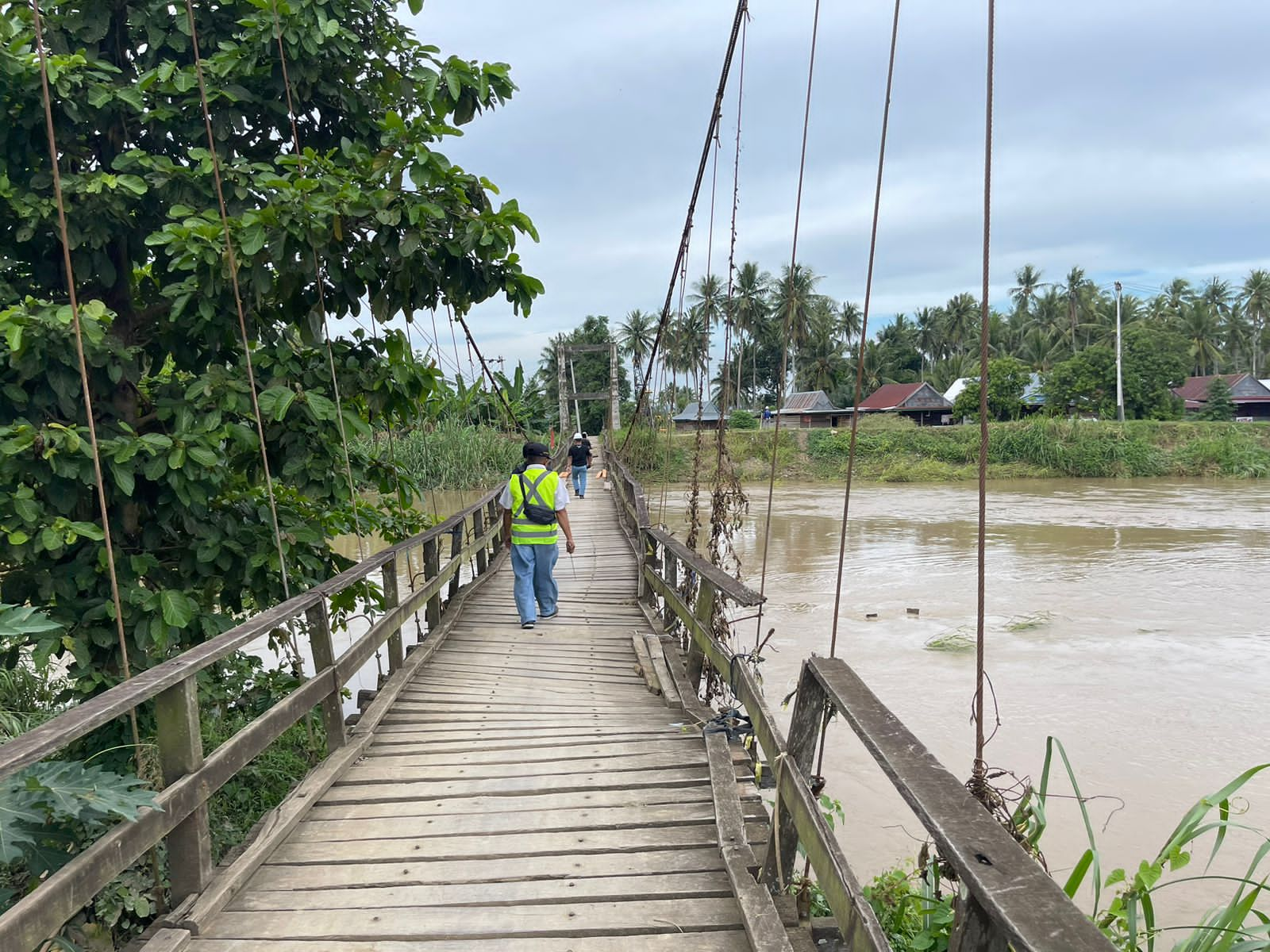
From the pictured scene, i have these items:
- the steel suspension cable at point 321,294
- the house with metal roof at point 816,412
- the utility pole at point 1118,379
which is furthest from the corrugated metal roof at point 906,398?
the steel suspension cable at point 321,294

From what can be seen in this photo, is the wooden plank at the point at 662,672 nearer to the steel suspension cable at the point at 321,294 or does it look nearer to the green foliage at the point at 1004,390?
the steel suspension cable at the point at 321,294

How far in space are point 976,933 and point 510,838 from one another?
1703 mm

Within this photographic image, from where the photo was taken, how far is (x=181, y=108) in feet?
11.3

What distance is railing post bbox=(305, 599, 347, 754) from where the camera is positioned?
3221 millimetres

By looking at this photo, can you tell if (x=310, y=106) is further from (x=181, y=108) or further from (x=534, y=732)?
(x=534, y=732)

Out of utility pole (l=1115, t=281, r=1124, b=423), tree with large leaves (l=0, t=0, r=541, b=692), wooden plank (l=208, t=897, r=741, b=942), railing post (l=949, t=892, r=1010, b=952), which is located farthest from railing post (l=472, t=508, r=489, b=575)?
utility pole (l=1115, t=281, r=1124, b=423)

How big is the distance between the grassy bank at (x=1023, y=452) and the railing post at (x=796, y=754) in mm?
24579

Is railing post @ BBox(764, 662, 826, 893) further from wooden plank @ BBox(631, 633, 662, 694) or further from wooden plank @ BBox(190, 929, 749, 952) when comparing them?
wooden plank @ BBox(631, 633, 662, 694)

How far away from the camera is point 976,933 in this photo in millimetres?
1256

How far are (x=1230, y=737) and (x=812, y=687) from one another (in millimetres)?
5774

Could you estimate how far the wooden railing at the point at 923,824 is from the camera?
3.59 ft

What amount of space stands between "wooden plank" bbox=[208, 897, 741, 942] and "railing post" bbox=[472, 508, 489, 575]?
17.7 feet

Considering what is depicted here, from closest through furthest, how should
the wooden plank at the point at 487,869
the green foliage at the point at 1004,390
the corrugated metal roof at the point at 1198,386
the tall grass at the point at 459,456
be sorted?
the wooden plank at the point at 487,869
the tall grass at the point at 459,456
the green foliage at the point at 1004,390
the corrugated metal roof at the point at 1198,386

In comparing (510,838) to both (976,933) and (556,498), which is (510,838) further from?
(556,498)
